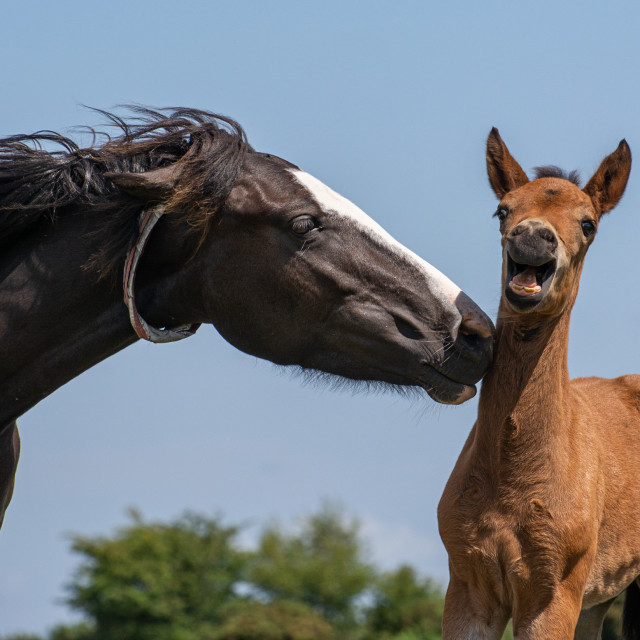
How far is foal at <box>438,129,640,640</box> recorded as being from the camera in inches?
164

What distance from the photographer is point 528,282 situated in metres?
3.99

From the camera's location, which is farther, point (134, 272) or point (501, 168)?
point (501, 168)

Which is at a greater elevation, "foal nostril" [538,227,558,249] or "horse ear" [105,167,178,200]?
"foal nostril" [538,227,558,249]

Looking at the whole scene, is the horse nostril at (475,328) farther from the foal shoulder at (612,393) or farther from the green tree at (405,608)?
the green tree at (405,608)

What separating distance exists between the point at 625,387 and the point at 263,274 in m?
3.48

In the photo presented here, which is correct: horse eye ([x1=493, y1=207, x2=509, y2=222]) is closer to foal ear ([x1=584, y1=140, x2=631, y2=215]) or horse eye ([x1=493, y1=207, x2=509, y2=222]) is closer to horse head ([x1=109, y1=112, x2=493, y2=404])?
foal ear ([x1=584, y1=140, x2=631, y2=215])

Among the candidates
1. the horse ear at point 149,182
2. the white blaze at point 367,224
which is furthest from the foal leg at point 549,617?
the horse ear at point 149,182

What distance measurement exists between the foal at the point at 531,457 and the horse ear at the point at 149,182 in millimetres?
1456

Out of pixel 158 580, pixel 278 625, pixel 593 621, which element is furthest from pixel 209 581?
pixel 593 621

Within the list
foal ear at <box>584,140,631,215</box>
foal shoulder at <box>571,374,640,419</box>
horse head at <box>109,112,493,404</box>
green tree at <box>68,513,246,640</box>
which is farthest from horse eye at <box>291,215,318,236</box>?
green tree at <box>68,513,246,640</box>

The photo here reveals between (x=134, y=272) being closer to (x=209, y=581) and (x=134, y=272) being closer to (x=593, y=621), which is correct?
(x=593, y=621)

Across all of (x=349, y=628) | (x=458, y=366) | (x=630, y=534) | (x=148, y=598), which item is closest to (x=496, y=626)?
(x=630, y=534)

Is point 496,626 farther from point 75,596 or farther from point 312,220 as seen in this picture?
point 75,596

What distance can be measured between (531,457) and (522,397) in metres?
0.28
